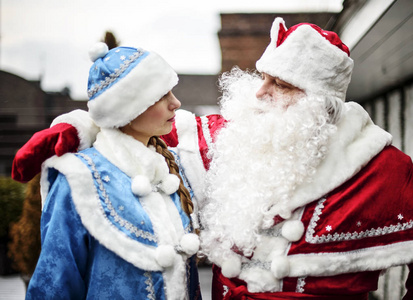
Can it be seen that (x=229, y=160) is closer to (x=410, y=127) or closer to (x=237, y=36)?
(x=410, y=127)

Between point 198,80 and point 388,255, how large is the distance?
25.7ft

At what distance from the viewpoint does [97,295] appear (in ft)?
4.86

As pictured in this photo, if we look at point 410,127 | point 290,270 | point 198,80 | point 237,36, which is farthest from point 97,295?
point 198,80

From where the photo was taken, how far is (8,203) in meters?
5.29

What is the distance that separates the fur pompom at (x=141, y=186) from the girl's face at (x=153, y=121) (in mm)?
235

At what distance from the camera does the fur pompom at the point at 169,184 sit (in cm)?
163

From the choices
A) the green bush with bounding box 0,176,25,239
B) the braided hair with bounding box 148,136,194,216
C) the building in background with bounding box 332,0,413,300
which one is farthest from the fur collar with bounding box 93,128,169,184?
the green bush with bounding box 0,176,25,239

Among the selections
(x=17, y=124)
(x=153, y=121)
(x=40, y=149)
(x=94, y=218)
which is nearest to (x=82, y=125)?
(x=40, y=149)

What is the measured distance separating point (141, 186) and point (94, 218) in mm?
227

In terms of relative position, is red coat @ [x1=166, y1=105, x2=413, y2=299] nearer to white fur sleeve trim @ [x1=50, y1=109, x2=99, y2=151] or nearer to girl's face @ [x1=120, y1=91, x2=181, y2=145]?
girl's face @ [x1=120, y1=91, x2=181, y2=145]

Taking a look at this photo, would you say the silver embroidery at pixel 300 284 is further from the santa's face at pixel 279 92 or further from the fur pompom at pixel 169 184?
the santa's face at pixel 279 92

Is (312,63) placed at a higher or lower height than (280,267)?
higher

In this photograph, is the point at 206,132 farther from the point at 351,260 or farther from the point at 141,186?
the point at 351,260

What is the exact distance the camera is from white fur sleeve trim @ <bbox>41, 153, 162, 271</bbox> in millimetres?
1443
